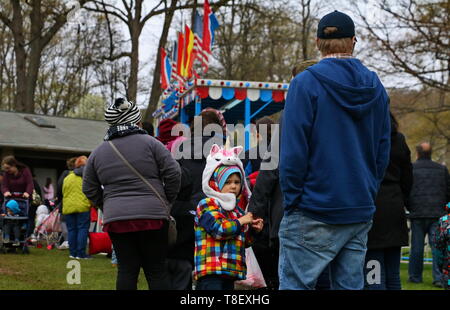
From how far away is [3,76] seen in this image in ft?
122

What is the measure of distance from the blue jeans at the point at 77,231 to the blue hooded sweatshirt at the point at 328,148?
8411 millimetres

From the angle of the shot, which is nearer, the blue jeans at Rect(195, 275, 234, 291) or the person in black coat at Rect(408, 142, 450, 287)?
the blue jeans at Rect(195, 275, 234, 291)

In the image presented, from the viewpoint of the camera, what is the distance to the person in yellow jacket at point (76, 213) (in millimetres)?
11016

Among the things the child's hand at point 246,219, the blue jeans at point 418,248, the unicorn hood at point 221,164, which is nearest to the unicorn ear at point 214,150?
the unicorn hood at point 221,164

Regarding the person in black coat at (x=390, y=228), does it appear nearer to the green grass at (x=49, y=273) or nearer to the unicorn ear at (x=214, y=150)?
the unicorn ear at (x=214, y=150)

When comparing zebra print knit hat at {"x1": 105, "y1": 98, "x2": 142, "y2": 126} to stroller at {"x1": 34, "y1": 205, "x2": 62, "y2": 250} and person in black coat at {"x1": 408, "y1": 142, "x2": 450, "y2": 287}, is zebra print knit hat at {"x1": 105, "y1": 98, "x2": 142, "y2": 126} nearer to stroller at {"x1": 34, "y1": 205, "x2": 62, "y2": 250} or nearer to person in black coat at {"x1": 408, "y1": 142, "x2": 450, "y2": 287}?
person in black coat at {"x1": 408, "y1": 142, "x2": 450, "y2": 287}

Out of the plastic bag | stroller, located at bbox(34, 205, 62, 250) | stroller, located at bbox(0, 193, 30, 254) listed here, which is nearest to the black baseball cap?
the plastic bag

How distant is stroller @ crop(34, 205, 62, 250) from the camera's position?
44.7ft

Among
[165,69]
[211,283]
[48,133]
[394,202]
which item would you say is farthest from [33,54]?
[211,283]

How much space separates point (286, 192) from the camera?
3.21 metres

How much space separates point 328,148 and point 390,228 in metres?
2.02

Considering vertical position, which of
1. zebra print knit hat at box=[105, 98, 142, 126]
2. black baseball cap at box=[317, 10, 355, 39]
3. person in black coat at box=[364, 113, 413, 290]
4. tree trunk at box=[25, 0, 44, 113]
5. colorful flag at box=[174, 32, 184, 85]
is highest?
tree trunk at box=[25, 0, 44, 113]

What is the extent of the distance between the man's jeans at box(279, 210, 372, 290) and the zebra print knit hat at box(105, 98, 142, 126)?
6.44 ft

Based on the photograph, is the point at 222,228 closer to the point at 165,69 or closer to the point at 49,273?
the point at 49,273
